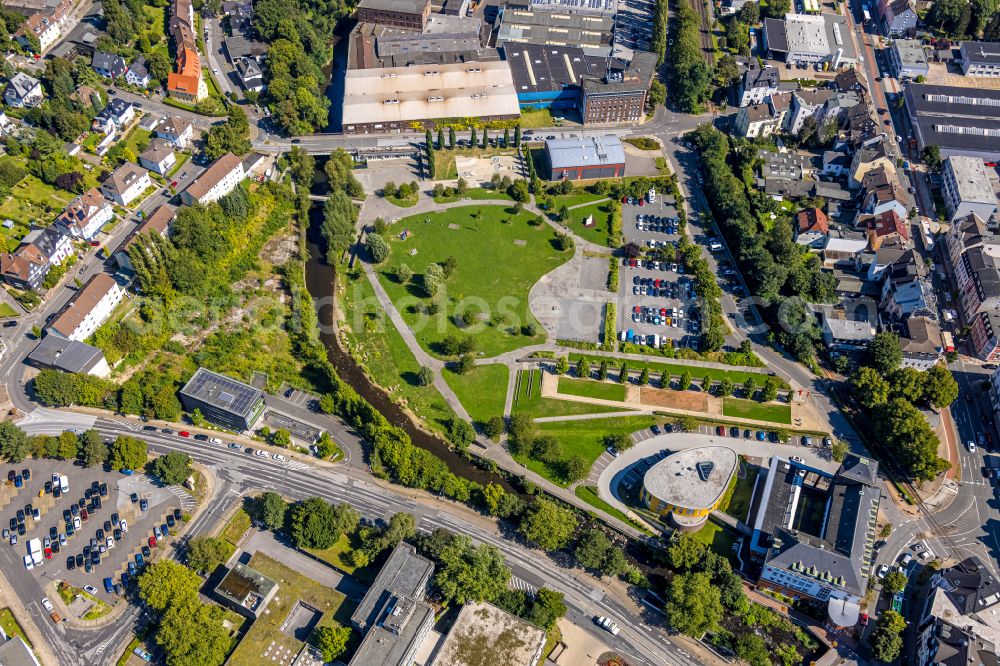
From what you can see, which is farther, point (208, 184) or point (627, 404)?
point (208, 184)

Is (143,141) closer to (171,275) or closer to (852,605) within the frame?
(171,275)

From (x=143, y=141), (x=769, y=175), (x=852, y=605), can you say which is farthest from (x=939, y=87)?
(x=143, y=141)

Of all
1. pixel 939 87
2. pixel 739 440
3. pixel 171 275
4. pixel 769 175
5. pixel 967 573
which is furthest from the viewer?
pixel 939 87

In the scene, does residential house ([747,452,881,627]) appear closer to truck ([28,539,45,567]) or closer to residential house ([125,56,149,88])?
truck ([28,539,45,567])

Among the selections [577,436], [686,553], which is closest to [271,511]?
[577,436]

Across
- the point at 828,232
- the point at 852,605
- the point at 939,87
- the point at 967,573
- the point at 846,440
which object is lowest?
the point at 852,605

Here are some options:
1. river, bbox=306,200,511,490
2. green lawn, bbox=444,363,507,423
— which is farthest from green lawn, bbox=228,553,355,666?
green lawn, bbox=444,363,507,423

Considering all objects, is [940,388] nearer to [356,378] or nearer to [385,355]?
[385,355]

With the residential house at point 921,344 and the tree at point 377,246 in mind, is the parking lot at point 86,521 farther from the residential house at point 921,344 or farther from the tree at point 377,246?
the residential house at point 921,344
